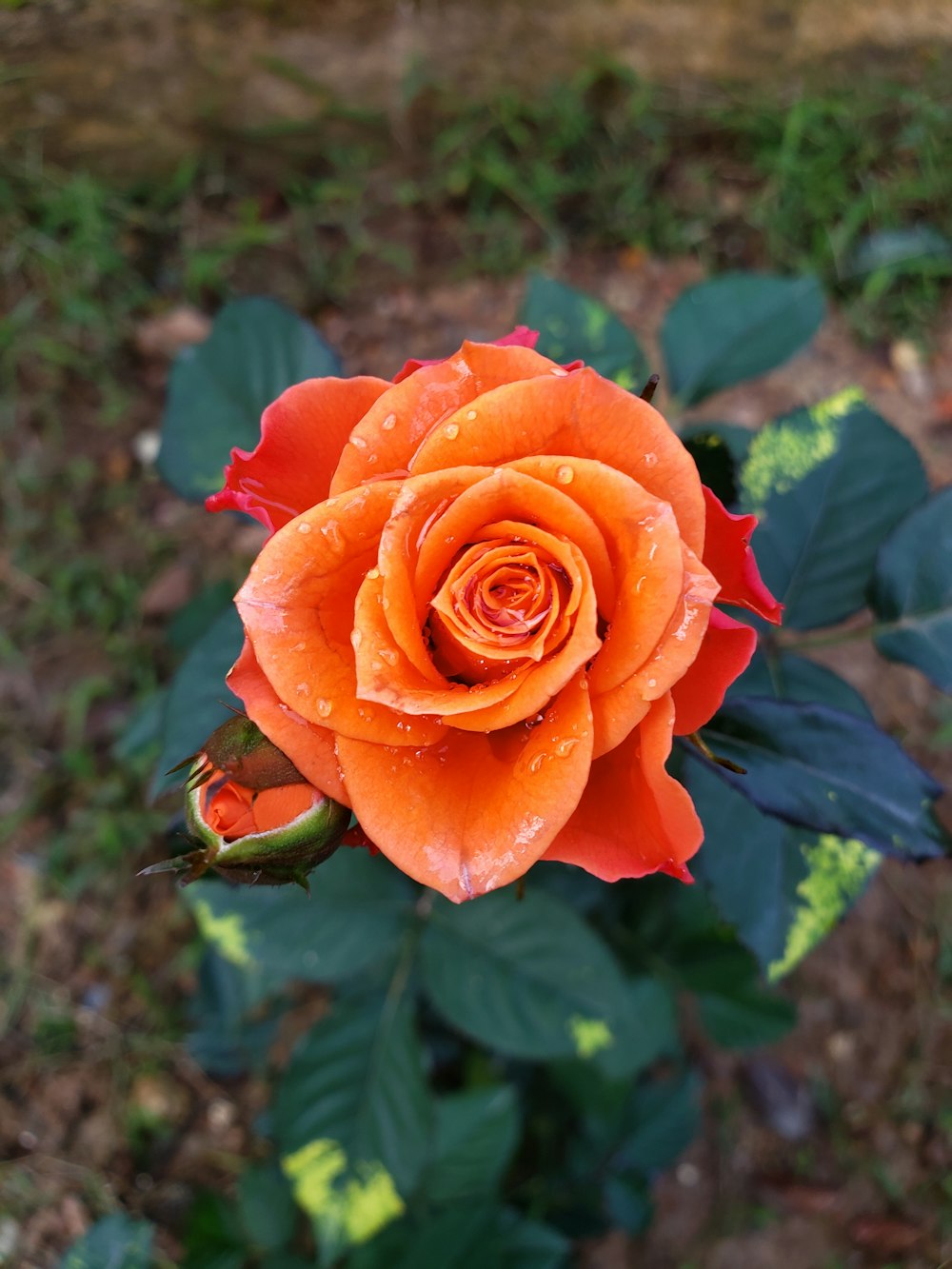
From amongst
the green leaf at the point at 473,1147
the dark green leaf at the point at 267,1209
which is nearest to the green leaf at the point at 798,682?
the green leaf at the point at 473,1147

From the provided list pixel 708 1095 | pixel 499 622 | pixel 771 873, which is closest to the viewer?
pixel 499 622

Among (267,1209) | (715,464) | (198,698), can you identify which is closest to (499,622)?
(715,464)

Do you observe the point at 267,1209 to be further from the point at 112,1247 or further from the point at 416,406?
the point at 416,406

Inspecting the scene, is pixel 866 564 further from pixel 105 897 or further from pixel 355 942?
pixel 105 897

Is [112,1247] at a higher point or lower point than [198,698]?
lower

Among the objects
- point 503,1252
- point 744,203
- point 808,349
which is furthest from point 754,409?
point 503,1252

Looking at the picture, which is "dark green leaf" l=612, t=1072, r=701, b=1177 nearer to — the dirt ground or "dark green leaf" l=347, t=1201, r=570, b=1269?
"dark green leaf" l=347, t=1201, r=570, b=1269
